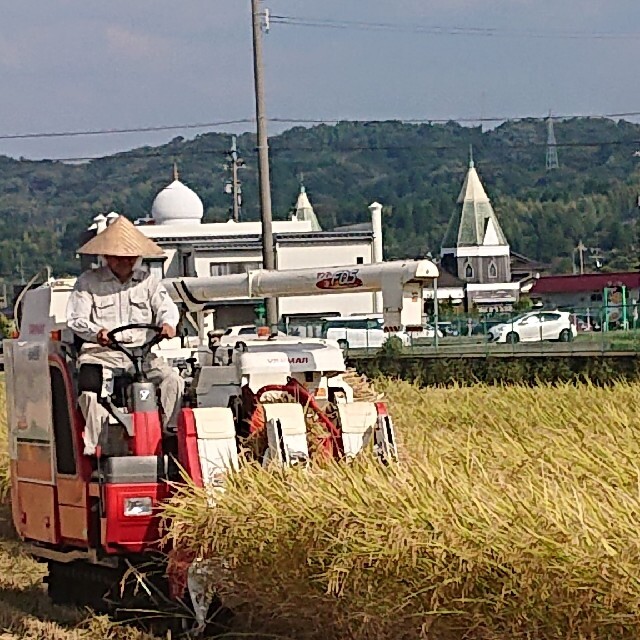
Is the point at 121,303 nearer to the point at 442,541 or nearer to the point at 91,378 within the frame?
the point at 91,378

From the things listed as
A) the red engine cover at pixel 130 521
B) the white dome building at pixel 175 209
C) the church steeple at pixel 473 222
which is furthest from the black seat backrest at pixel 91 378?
the church steeple at pixel 473 222

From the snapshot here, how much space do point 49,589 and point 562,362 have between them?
59.0ft

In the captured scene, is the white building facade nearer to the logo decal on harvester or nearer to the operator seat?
the logo decal on harvester

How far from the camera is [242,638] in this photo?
25.4ft

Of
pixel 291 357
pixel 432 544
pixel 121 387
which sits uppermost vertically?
pixel 291 357

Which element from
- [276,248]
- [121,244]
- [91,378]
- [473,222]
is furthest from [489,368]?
[473,222]

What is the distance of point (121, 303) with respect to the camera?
351 inches

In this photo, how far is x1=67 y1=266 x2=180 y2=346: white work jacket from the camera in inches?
347

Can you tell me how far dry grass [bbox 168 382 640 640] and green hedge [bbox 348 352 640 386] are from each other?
16317 millimetres

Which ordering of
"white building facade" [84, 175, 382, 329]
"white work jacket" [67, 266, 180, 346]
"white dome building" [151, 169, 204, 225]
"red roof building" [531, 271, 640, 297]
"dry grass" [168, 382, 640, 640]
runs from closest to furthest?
1. "dry grass" [168, 382, 640, 640]
2. "white work jacket" [67, 266, 180, 346]
3. "white building facade" [84, 175, 382, 329]
4. "white dome building" [151, 169, 204, 225]
5. "red roof building" [531, 271, 640, 297]

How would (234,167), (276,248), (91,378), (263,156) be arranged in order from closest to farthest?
(91,378) → (263,156) → (276,248) → (234,167)

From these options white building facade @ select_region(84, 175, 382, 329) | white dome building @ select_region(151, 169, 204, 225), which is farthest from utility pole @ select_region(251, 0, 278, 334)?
white dome building @ select_region(151, 169, 204, 225)

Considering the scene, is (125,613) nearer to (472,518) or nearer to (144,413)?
(144,413)

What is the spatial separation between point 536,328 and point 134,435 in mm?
28647
